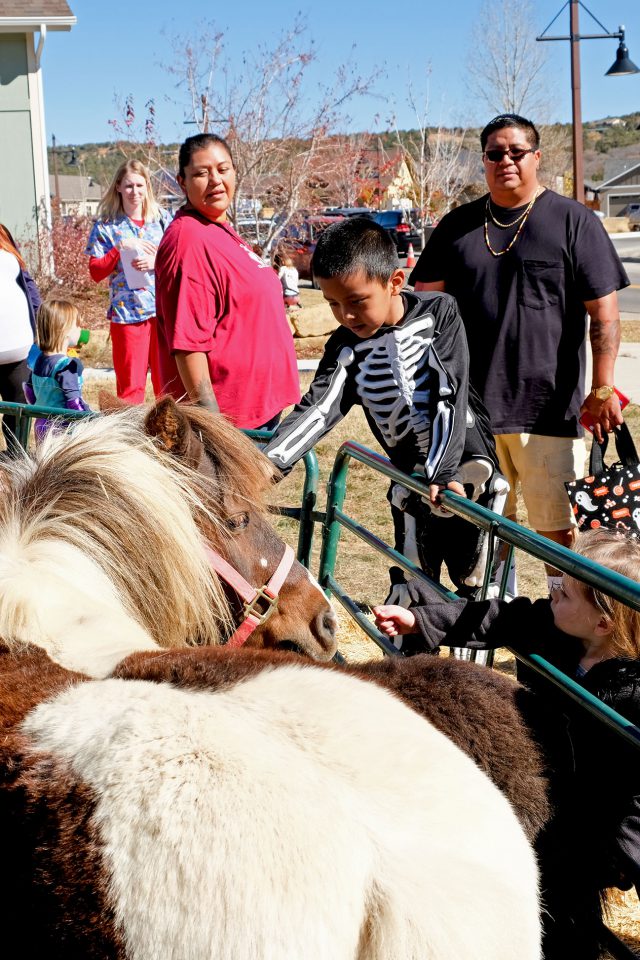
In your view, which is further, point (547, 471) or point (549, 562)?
point (547, 471)

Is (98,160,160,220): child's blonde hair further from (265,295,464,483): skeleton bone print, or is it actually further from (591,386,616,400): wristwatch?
(591,386,616,400): wristwatch

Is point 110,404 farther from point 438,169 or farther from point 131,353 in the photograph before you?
point 438,169

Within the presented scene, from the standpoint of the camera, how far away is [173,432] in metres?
2.15

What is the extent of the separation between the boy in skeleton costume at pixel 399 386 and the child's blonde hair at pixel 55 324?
9.35ft

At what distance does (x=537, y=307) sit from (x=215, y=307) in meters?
1.33

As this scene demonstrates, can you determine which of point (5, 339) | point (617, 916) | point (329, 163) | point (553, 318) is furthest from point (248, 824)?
point (329, 163)

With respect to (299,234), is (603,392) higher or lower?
lower

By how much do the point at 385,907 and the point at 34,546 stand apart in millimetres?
1020

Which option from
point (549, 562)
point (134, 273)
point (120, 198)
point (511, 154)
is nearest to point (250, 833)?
point (549, 562)

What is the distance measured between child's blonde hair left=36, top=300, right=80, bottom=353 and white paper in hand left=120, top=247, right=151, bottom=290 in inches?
22.5

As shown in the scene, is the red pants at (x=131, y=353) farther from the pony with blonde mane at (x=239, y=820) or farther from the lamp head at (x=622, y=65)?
the lamp head at (x=622, y=65)

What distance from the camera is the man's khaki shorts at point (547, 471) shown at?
363 cm

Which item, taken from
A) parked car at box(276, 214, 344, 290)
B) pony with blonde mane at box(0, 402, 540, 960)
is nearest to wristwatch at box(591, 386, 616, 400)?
pony with blonde mane at box(0, 402, 540, 960)

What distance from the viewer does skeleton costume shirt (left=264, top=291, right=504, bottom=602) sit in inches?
112
